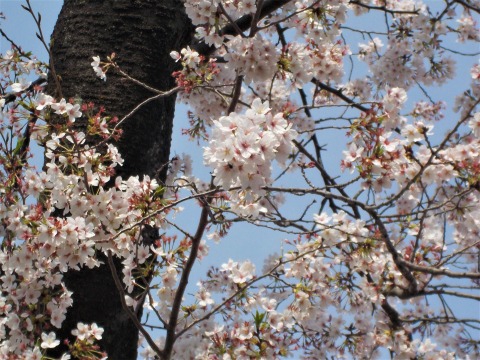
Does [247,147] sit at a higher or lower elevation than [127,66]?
lower

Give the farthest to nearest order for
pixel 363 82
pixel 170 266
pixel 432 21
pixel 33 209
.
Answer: pixel 363 82 → pixel 432 21 → pixel 170 266 → pixel 33 209

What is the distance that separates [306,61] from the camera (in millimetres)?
2377

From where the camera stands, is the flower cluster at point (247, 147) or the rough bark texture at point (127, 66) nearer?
the flower cluster at point (247, 147)

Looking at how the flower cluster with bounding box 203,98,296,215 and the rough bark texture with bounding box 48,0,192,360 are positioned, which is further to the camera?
the rough bark texture with bounding box 48,0,192,360

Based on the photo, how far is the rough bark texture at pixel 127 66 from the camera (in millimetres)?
2584

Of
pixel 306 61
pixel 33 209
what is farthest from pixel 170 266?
pixel 306 61

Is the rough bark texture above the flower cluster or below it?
above

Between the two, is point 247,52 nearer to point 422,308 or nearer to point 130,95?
point 130,95

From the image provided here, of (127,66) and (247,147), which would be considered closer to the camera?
(247,147)

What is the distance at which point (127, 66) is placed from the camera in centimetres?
276

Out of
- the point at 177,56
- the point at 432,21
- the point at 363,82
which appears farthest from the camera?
the point at 363,82

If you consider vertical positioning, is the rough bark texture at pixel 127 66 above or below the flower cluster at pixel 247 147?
above

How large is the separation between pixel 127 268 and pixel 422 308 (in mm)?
3448

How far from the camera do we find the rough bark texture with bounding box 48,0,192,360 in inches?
102
